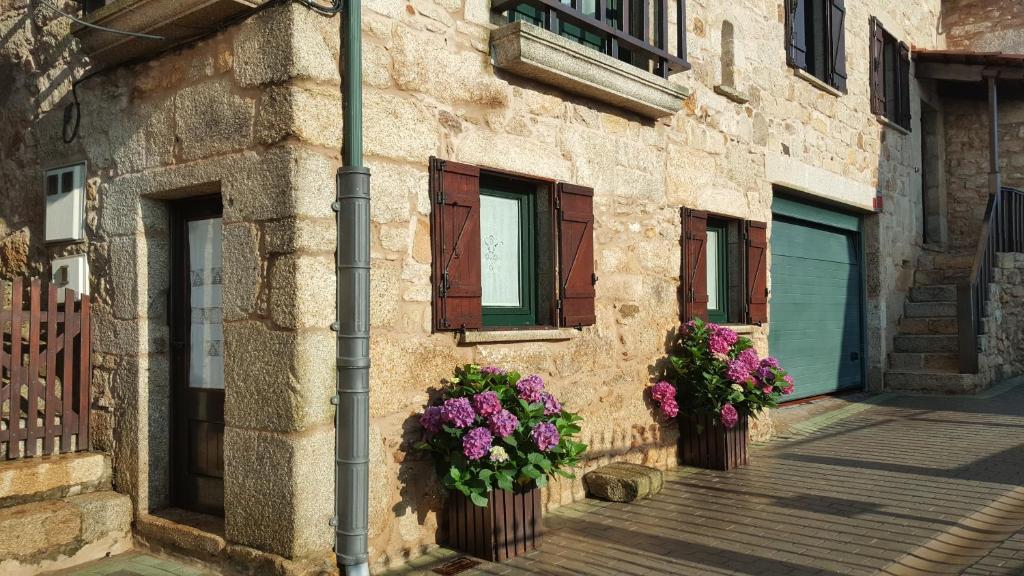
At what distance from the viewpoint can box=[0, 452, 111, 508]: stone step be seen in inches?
170

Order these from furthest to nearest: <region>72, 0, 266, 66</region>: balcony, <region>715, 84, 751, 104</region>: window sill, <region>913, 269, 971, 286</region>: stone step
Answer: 1. <region>913, 269, 971, 286</region>: stone step
2. <region>715, 84, 751, 104</region>: window sill
3. <region>72, 0, 266, 66</region>: balcony

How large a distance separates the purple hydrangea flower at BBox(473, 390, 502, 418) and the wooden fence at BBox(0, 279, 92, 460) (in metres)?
2.36

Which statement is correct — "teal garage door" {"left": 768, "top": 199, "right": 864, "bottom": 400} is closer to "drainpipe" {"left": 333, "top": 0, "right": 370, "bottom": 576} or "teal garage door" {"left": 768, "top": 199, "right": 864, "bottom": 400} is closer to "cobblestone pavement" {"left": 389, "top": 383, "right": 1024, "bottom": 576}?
"cobblestone pavement" {"left": 389, "top": 383, "right": 1024, "bottom": 576}

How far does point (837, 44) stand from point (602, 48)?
14.5ft

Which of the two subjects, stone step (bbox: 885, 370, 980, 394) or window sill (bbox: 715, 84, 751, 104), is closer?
window sill (bbox: 715, 84, 751, 104)

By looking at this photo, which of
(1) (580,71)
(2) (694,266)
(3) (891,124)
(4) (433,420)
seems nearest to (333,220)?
(4) (433,420)

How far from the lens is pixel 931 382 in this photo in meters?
10.2

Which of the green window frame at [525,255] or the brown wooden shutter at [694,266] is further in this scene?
the brown wooden shutter at [694,266]

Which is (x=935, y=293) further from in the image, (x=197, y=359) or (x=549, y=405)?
(x=197, y=359)

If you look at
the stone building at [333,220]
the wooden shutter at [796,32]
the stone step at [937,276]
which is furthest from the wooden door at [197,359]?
the stone step at [937,276]

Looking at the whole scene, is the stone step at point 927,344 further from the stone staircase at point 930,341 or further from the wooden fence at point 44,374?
the wooden fence at point 44,374

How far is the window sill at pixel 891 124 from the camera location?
10.3m

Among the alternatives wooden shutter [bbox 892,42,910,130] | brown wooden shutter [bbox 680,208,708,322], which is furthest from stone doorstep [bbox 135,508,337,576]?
wooden shutter [bbox 892,42,910,130]

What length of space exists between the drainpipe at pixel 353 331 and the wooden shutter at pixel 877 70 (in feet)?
26.3
